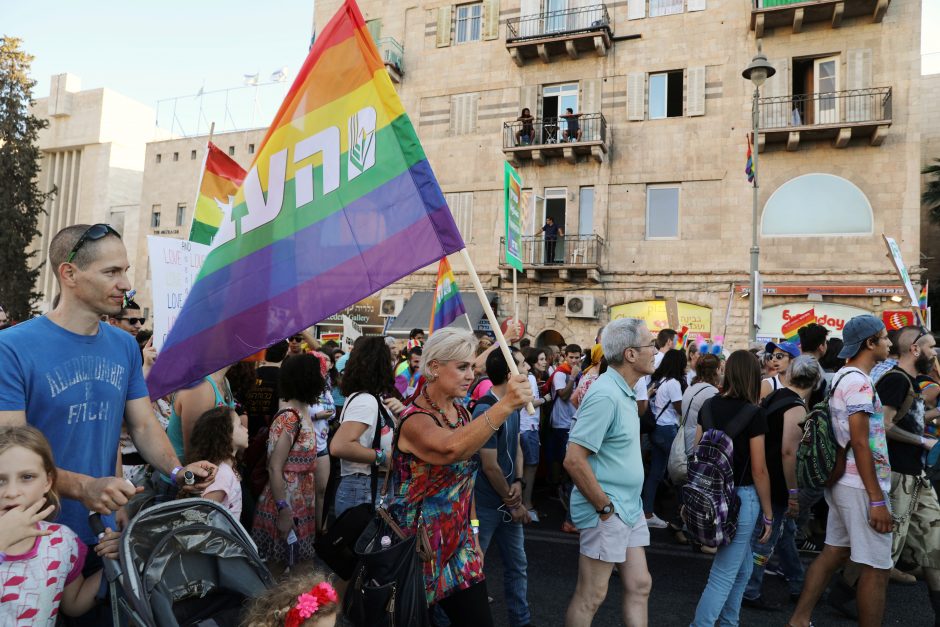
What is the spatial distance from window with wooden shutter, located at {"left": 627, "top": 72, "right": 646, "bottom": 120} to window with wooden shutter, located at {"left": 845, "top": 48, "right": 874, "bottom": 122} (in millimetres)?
5221

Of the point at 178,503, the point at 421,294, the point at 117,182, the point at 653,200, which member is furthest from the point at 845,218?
the point at 117,182

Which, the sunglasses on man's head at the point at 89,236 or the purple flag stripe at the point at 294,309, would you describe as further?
the purple flag stripe at the point at 294,309

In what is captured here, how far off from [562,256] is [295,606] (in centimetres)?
1764

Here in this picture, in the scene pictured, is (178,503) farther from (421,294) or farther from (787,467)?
(421,294)

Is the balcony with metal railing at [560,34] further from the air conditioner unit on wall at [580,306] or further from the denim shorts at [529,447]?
the denim shorts at [529,447]

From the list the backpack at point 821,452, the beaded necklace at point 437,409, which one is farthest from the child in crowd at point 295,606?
the backpack at point 821,452

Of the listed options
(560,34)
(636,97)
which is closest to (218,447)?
(636,97)

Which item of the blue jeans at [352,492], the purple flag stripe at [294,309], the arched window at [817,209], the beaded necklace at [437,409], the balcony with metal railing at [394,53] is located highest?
the balcony with metal railing at [394,53]

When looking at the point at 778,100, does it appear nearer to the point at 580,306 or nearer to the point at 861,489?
the point at 580,306

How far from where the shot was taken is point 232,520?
2.45 metres

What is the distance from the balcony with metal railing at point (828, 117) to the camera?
16156 millimetres

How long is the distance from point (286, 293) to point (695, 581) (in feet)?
14.4

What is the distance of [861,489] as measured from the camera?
3.83 meters

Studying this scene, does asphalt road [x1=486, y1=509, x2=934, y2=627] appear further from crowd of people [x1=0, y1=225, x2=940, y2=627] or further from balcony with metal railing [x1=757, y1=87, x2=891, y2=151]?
balcony with metal railing [x1=757, y1=87, x2=891, y2=151]
